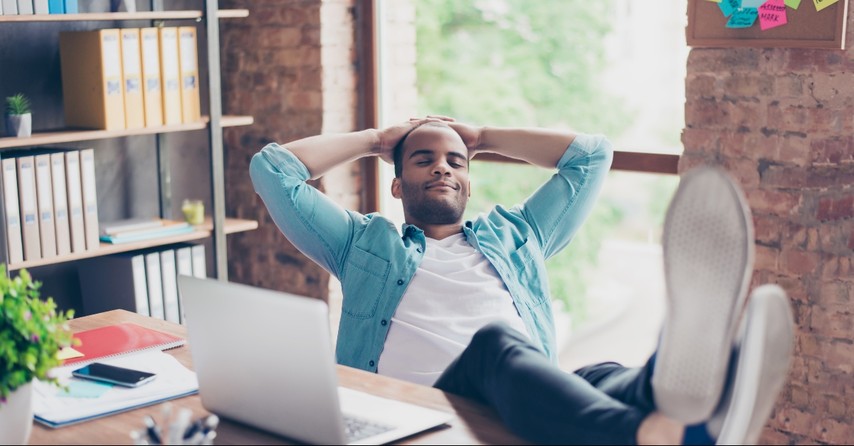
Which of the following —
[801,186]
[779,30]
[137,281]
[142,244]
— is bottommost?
[137,281]

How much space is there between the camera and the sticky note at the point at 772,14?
8.37ft

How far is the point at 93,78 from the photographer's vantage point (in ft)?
10.1

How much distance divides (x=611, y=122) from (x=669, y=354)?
218 cm

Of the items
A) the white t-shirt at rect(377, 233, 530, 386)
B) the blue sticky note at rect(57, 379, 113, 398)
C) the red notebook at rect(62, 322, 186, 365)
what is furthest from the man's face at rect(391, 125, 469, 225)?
the blue sticky note at rect(57, 379, 113, 398)

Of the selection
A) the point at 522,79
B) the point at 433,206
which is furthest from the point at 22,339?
the point at 522,79

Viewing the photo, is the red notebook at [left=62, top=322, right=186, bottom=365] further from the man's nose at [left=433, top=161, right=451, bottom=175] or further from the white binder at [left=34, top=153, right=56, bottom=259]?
the white binder at [left=34, top=153, right=56, bottom=259]

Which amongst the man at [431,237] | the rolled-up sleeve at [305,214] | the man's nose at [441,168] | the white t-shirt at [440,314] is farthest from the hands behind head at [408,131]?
the white t-shirt at [440,314]

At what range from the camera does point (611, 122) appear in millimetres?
3381

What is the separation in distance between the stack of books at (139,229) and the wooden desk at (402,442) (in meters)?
1.68

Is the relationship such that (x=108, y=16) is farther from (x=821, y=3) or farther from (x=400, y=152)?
(x=821, y=3)

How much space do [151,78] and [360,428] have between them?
6.66 ft

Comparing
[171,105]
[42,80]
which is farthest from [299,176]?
[42,80]

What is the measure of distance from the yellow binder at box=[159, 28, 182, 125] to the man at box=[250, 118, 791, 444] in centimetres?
92

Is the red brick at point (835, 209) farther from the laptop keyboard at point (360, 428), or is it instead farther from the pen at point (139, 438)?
the pen at point (139, 438)
